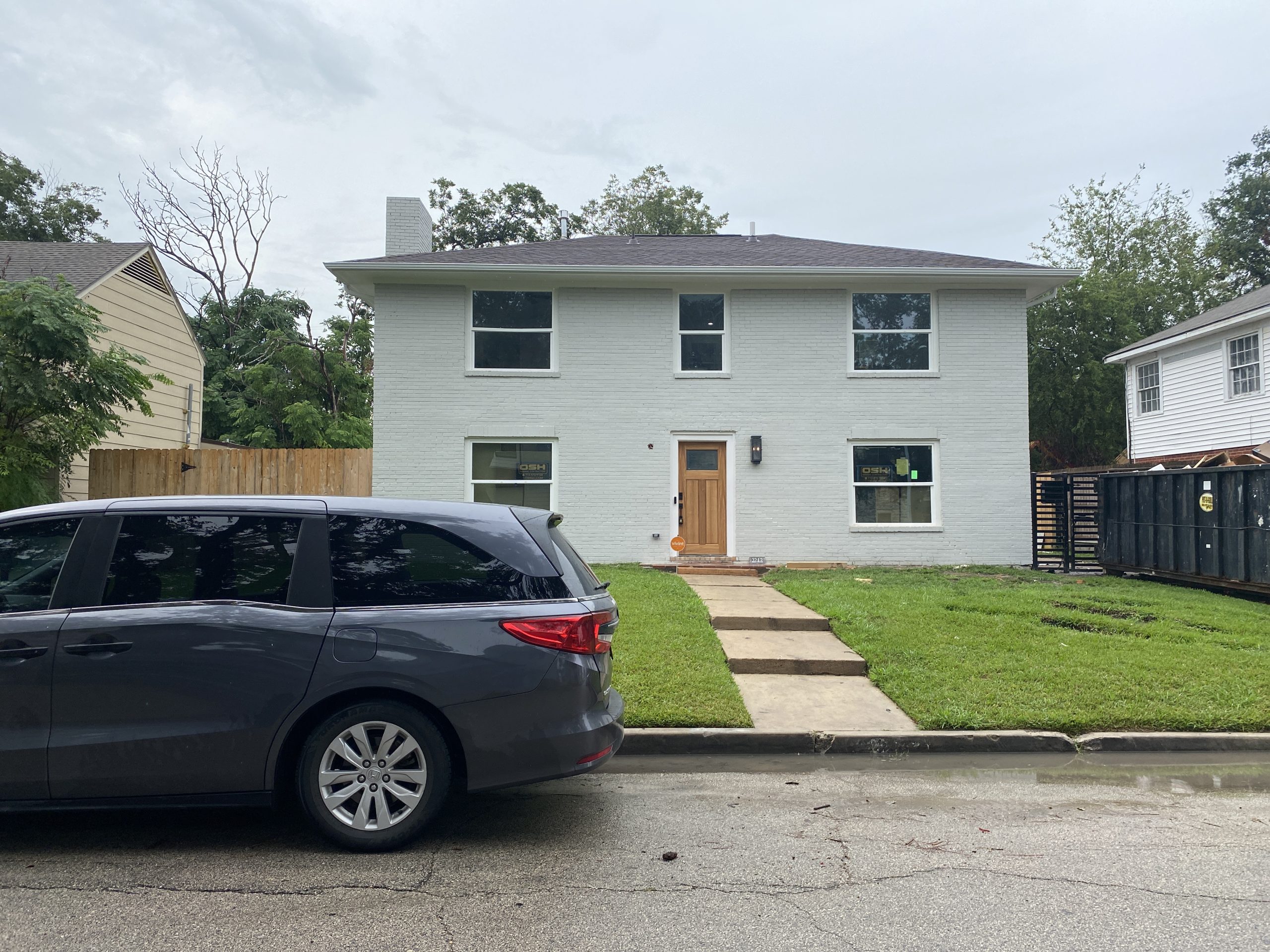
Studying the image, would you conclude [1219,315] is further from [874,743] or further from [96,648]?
[96,648]

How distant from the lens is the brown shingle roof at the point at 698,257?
14.8 meters

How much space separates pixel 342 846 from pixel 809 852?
2.11m

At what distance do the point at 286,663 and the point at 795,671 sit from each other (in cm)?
475

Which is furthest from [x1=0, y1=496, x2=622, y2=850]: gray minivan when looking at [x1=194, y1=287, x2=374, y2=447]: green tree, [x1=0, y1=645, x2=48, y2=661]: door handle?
[x1=194, y1=287, x2=374, y2=447]: green tree

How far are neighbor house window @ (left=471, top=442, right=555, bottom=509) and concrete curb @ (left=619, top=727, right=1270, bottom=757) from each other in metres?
9.36

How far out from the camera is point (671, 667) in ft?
23.3

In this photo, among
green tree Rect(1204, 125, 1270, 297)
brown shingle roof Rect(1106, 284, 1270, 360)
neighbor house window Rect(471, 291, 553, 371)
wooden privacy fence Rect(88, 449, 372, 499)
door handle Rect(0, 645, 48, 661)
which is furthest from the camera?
green tree Rect(1204, 125, 1270, 297)

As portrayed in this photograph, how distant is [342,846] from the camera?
3.90 metres

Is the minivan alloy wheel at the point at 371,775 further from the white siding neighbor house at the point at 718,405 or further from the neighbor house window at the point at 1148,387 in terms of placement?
the neighbor house window at the point at 1148,387

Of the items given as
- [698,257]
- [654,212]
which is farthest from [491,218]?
[698,257]

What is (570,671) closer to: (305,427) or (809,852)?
(809,852)

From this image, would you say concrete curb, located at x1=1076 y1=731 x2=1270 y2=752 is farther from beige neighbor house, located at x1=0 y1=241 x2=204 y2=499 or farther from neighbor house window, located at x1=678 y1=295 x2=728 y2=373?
beige neighbor house, located at x1=0 y1=241 x2=204 y2=499

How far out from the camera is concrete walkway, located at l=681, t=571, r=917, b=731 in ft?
20.4

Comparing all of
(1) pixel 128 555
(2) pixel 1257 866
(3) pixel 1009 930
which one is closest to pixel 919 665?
(2) pixel 1257 866
